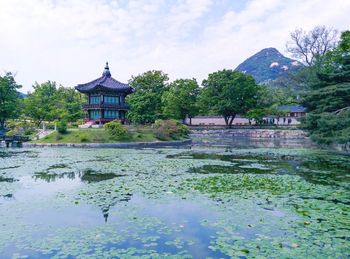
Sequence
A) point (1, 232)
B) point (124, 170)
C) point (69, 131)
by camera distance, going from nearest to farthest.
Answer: point (1, 232), point (124, 170), point (69, 131)

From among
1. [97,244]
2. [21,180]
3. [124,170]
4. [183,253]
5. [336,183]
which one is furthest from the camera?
[124,170]

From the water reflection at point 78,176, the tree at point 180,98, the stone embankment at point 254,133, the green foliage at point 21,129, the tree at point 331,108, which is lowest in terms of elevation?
the water reflection at point 78,176

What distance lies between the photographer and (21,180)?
1439cm

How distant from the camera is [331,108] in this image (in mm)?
24766

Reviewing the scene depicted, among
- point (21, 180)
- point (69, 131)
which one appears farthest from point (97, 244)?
point (69, 131)

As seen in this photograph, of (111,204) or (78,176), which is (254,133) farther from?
(111,204)

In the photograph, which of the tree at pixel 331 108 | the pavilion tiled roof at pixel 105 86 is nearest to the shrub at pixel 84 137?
the pavilion tiled roof at pixel 105 86

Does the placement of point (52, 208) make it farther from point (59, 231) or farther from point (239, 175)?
point (239, 175)

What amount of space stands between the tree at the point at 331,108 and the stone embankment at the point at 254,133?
1015 inches

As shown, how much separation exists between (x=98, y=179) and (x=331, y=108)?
18845mm

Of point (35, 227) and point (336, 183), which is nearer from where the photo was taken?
point (35, 227)

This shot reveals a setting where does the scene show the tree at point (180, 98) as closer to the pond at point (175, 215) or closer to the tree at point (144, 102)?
the tree at point (144, 102)

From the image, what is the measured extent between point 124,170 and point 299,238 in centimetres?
1123

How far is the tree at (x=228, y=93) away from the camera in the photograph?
196 ft
